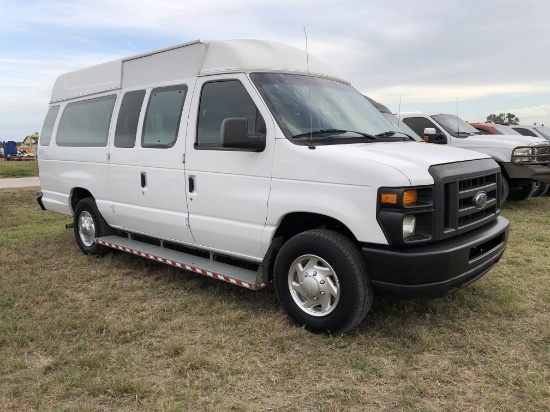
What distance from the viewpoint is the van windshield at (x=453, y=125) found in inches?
397

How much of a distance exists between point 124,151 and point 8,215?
6141 millimetres

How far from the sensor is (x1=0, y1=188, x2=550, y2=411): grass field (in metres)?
2.95

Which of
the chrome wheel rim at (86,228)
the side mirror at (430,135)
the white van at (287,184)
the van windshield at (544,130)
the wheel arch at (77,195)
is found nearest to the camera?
the white van at (287,184)

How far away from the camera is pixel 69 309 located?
175 inches

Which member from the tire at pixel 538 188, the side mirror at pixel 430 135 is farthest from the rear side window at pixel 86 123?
the tire at pixel 538 188

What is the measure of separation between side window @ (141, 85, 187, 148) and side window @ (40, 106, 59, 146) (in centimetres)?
258

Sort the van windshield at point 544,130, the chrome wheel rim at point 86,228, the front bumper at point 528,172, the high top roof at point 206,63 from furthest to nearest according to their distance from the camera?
the van windshield at point 544,130
the front bumper at point 528,172
the chrome wheel rim at point 86,228
the high top roof at point 206,63

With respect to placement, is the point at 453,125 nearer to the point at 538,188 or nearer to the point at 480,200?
the point at 538,188

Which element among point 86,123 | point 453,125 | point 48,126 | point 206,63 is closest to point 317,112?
point 206,63

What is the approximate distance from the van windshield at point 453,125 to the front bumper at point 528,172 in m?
1.41

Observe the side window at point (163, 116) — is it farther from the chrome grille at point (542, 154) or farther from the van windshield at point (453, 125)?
the chrome grille at point (542, 154)

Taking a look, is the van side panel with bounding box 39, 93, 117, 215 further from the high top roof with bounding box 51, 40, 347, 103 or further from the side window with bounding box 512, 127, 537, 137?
the side window with bounding box 512, 127, 537, 137

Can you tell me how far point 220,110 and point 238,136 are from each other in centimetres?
73

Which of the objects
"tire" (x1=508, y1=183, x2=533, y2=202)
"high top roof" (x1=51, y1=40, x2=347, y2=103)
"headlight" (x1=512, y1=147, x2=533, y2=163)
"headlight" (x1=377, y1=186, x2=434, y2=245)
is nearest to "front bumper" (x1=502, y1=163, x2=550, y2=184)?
"headlight" (x1=512, y1=147, x2=533, y2=163)
